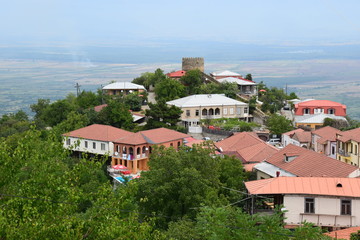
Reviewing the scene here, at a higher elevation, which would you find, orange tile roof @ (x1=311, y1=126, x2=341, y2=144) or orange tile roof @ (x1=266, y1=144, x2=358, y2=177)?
orange tile roof @ (x1=266, y1=144, x2=358, y2=177)

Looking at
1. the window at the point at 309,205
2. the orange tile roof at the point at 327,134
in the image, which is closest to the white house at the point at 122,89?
the orange tile roof at the point at 327,134

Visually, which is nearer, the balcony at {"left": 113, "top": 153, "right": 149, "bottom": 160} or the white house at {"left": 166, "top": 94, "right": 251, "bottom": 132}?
the balcony at {"left": 113, "top": 153, "right": 149, "bottom": 160}

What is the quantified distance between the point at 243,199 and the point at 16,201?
648 inches

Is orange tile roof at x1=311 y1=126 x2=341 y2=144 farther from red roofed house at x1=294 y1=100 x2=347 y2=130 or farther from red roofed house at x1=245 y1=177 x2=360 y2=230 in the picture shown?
red roofed house at x1=245 y1=177 x2=360 y2=230

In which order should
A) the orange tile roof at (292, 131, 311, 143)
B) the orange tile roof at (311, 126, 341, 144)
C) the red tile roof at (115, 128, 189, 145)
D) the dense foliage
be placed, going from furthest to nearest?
the orange tile roof at (292, 131, 311, 143) < the red tile roof at (115, 128, 189, 145) < the orange tile roof at (311, 126, 341, 144) < the dense foliage

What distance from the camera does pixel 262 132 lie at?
206 feet

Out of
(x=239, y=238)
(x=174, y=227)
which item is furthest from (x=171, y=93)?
(x=239, y=238)

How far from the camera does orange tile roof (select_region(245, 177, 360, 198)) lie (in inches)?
1052

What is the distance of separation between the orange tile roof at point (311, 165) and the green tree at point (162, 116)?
22.6 metres

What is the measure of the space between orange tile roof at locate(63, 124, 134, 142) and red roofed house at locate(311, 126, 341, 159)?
653 inches

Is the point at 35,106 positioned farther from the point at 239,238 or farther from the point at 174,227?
the point at 239,238

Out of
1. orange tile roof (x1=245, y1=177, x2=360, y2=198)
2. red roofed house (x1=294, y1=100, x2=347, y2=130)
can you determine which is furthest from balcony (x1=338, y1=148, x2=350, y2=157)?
red roofed house (x1=294, y1=100, x2=347, y2=130)

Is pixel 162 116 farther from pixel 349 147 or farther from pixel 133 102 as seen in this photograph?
pixel 349 147

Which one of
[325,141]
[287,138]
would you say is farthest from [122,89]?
[325,141]
